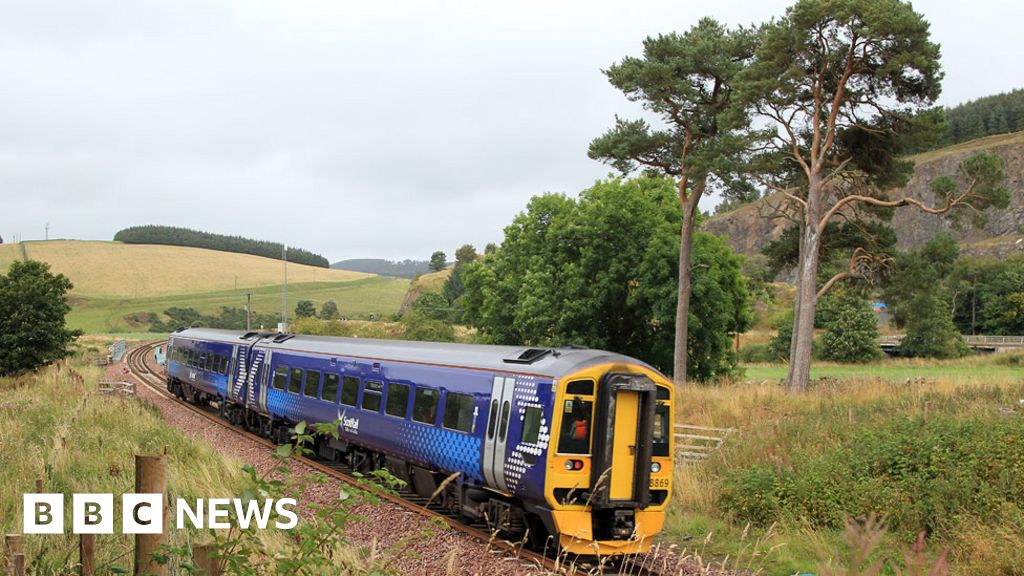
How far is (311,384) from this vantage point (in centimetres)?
1748

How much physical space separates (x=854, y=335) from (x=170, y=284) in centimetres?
8842

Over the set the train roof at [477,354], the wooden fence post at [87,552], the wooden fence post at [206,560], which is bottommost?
the wooden fence post at [87,552]

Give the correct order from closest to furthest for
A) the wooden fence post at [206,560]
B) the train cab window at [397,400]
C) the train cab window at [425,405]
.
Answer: the wooden fence post at [206,560] → the train cab window at [425,405] → the train cab window at [397,400]

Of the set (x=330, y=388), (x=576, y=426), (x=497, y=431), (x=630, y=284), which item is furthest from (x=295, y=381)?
(x=630, y=284)

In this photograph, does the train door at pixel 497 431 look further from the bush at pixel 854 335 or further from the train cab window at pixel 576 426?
the bush at pixel 854 335

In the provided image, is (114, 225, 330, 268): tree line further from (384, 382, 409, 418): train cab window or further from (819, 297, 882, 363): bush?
(384, 382, 409, 418): train cab window

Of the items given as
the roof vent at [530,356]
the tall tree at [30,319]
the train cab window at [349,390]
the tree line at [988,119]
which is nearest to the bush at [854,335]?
the tall tree at [30,319]

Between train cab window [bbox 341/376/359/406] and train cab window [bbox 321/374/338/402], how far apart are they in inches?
14.8

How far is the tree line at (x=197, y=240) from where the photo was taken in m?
153

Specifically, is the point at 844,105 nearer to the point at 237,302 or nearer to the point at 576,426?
the point at 576,426

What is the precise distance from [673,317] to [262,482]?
91.9ft

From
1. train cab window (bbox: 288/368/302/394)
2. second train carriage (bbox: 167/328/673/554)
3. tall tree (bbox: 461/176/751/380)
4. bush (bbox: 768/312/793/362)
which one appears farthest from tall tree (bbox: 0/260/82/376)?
bush (bbox: 768/312/793/362)

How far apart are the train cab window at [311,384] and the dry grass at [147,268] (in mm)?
96193

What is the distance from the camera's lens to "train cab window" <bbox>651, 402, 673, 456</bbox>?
10516 mm
